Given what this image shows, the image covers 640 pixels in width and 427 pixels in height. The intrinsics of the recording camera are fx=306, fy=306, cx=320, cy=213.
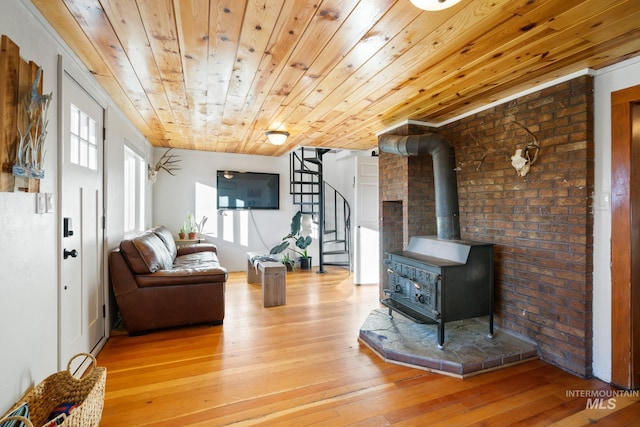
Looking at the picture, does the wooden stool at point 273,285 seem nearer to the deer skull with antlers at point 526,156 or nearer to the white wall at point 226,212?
the white wall at point 226,212

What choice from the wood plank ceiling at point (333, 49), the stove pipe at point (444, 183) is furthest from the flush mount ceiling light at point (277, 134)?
the stove pipe at point (444, 183)

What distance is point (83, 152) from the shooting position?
7.76 ft

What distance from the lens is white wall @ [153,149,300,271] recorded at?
17.8ft

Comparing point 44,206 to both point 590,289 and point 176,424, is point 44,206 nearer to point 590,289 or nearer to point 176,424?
point 176,424

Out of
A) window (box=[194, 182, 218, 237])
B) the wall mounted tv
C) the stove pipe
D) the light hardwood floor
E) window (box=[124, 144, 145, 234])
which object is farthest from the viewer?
the wall mounted tv

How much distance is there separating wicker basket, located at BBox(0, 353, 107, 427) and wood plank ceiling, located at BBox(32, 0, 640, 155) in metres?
1.81

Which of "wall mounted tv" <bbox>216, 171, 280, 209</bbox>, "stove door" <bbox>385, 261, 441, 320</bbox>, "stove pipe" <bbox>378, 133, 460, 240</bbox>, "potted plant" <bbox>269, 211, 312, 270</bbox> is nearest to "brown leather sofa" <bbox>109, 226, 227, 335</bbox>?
"stove door" <bbox>385, 261, 441, 320</bbox>

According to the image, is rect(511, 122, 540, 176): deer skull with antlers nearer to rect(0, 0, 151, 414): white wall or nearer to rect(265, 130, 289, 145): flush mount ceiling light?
rect(265, 130, 289, 145): flush mount ceiling light

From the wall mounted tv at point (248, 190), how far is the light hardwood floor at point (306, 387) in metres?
3.08

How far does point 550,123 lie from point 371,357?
2363mm

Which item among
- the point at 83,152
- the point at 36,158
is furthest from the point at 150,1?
the point at 83,152

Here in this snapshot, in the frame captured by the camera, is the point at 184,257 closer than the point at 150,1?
No

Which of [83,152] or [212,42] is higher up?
[212,42]

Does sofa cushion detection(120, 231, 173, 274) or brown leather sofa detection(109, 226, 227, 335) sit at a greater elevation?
sofa cushion detection(120, 231, 173, 274)
